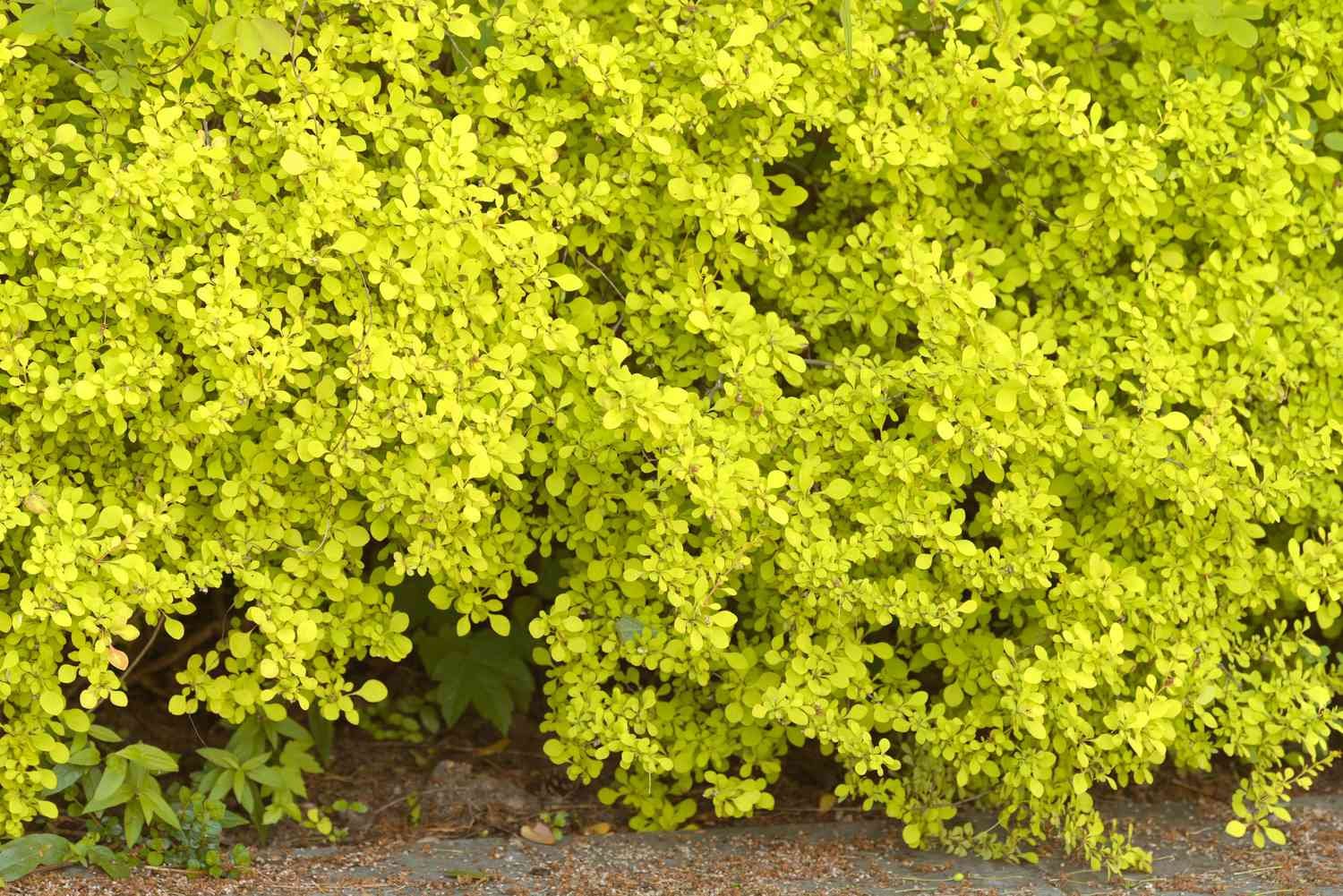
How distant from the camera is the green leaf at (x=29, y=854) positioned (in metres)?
3.09

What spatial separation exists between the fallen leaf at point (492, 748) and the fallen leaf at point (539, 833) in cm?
41

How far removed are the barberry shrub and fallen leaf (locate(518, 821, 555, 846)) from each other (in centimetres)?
24

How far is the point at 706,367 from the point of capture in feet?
10.9

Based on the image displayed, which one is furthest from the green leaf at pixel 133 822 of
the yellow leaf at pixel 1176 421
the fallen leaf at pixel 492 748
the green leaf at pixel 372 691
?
the yellow leaf at pixel 1176 421

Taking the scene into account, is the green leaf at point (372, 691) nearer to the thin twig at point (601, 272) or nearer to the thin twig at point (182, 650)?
the thin twig at point (182, 650)

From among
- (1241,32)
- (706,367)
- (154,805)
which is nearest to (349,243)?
(706,367)

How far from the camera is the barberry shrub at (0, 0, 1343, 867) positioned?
2.89 metres

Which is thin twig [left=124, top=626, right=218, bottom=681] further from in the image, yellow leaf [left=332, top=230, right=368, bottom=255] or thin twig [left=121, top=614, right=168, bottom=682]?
yellow leaf [left=332, top=230, right=368, bottom=255]

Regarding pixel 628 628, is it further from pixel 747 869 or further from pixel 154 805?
pixel 154 805

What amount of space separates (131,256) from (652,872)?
1689mm

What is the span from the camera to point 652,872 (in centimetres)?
330

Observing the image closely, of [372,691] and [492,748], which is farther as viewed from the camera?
[492,748]

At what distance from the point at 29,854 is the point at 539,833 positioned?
3.69 ft

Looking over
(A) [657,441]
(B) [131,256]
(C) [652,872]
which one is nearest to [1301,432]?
(A) [657,441]
